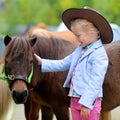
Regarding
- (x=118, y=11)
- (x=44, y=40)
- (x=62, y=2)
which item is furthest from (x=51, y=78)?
(x=62, y=2)

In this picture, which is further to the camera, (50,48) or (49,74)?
(50,48)

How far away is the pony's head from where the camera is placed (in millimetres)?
3457

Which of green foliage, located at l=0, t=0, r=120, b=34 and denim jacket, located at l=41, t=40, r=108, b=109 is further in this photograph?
green foliage, located at l=0, t=0, r=120, b=34

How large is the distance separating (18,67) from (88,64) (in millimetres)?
593

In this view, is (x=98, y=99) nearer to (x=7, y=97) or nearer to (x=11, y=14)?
(x=7, y=97)

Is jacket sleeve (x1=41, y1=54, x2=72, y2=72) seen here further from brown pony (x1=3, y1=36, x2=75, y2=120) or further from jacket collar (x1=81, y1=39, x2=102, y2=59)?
jacket collar (x1=81, y1=39, x2=102, y2=59)

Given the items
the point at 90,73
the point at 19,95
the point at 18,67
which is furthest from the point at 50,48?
the point at 90,73

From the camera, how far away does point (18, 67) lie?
3488 millimetres

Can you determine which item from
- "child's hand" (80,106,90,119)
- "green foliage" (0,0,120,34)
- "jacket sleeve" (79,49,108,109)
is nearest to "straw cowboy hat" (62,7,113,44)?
"jacket sleeve" (79,49,108,109)

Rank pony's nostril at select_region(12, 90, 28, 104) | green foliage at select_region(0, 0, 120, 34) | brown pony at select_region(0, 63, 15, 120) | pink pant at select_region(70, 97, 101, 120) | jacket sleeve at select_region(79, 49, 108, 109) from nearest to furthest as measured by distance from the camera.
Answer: jacket sleeve at select_region(79, 49, 108, 109)
pink pant at select_region(70, 97, 101, 120)
pony's nostril at select_region(12, 90, 28, 104)
brown pony at select_region(0, 63, 15, 120)
green foliage at select_region(0, 0, 120, 34)

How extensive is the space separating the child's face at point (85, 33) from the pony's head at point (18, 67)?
1.59ft

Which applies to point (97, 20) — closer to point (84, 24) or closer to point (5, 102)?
point (84, 24)

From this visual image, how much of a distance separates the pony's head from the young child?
35 centimetres

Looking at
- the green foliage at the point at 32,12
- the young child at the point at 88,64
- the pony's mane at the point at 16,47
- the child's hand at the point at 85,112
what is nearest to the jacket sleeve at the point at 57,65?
the young child at the point at 88,64
